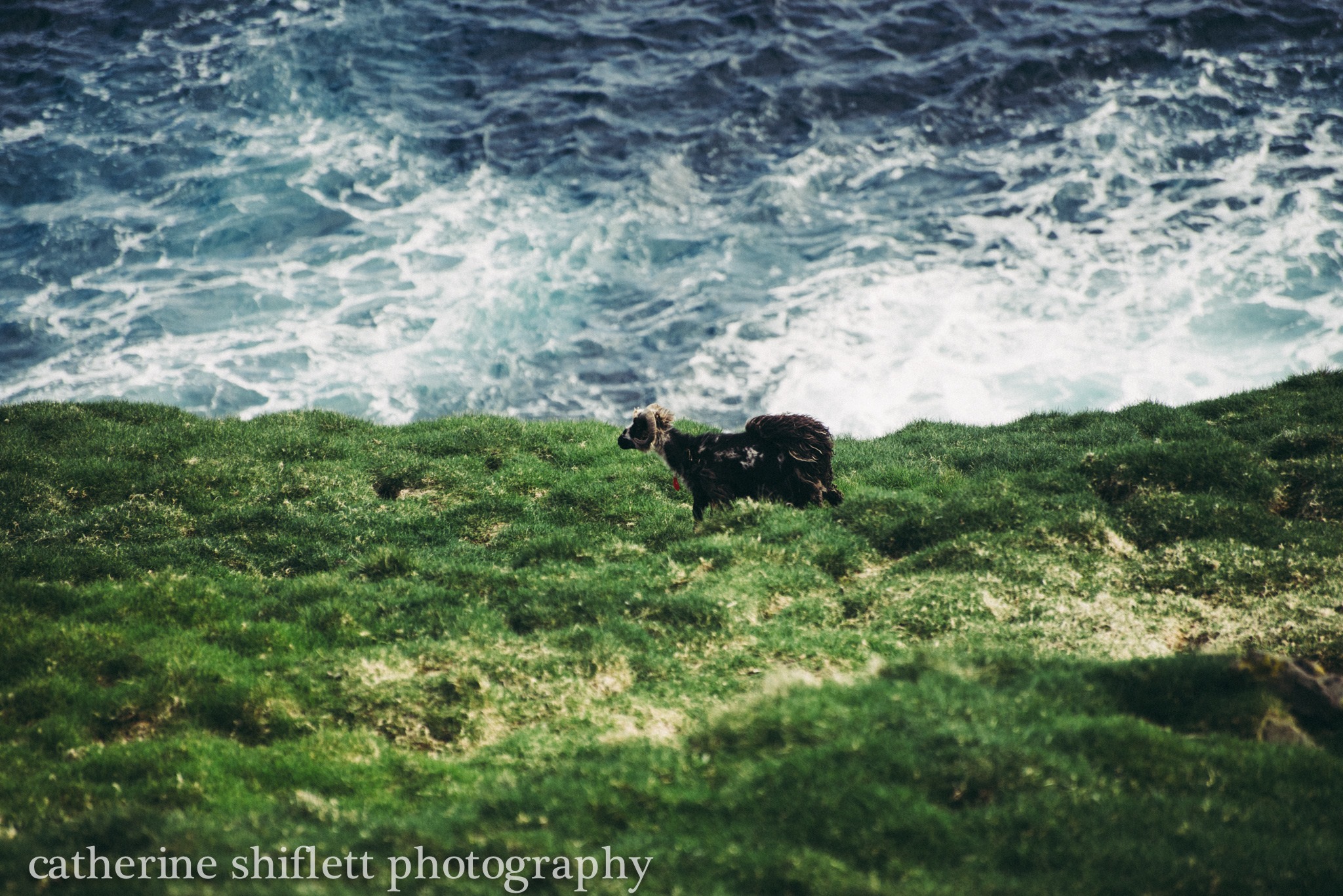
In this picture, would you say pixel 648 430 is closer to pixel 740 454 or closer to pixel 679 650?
pixel 740 454

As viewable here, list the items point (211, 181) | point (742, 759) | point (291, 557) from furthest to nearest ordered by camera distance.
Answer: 1. point (211, 181)
2. point (291, 557)
3. point (742, 759)

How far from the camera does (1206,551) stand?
51.5ft

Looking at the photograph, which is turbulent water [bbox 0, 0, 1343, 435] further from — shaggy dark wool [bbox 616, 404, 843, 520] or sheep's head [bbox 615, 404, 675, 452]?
sheep's head [bbox 615, 404, 675, 452]

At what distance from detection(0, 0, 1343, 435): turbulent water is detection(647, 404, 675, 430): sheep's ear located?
2076 cm

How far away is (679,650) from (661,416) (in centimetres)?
545

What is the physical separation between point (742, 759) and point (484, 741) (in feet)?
12.5

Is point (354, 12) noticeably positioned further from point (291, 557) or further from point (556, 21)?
point (291, 557)

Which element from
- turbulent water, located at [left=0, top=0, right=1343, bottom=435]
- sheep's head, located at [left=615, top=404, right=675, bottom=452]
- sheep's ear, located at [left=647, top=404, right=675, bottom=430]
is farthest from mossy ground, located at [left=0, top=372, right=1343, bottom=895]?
turbulent water, located at [left=0, top=0, right=1343, bottom=435]

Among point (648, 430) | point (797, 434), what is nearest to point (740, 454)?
point (797, 434)

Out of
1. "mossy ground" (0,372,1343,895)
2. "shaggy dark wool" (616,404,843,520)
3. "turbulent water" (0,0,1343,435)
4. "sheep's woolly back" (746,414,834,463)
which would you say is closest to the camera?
"mossy ground" (0,372,1343,895)

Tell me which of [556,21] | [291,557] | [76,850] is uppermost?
[556,21]

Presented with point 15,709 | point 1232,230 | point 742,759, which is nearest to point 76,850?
point 15,709

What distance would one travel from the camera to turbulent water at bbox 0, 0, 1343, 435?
40.8 metres

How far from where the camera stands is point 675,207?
167ft
